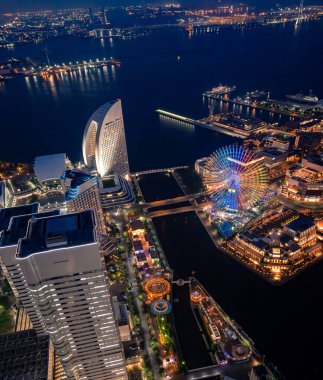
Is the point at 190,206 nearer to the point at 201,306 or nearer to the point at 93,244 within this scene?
the point at 201,306

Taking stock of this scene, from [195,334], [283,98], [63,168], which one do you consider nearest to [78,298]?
[195,334]

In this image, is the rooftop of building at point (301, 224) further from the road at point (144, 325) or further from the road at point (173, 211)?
the road at point (144, 325)

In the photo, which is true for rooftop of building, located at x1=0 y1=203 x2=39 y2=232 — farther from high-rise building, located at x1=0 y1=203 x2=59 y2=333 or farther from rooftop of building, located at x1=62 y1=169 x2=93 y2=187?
rooftop of building, located at x1=62 y1=169 x2=93 y2=187

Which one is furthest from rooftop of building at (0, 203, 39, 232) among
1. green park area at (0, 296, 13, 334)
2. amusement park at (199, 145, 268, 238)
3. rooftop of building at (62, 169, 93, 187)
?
amusement park at (199, 145, 268, 238)

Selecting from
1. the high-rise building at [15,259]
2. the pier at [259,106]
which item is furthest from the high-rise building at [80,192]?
the pier at [259,106]

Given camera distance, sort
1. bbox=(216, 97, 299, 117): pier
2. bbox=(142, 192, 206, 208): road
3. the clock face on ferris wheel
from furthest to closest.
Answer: bbox=(216, 97, 299, 117): pier
bbox=(142, 192, 206, 208): road
the clock face on ferris wheel

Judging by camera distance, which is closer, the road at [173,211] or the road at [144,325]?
the road at [144,325]
